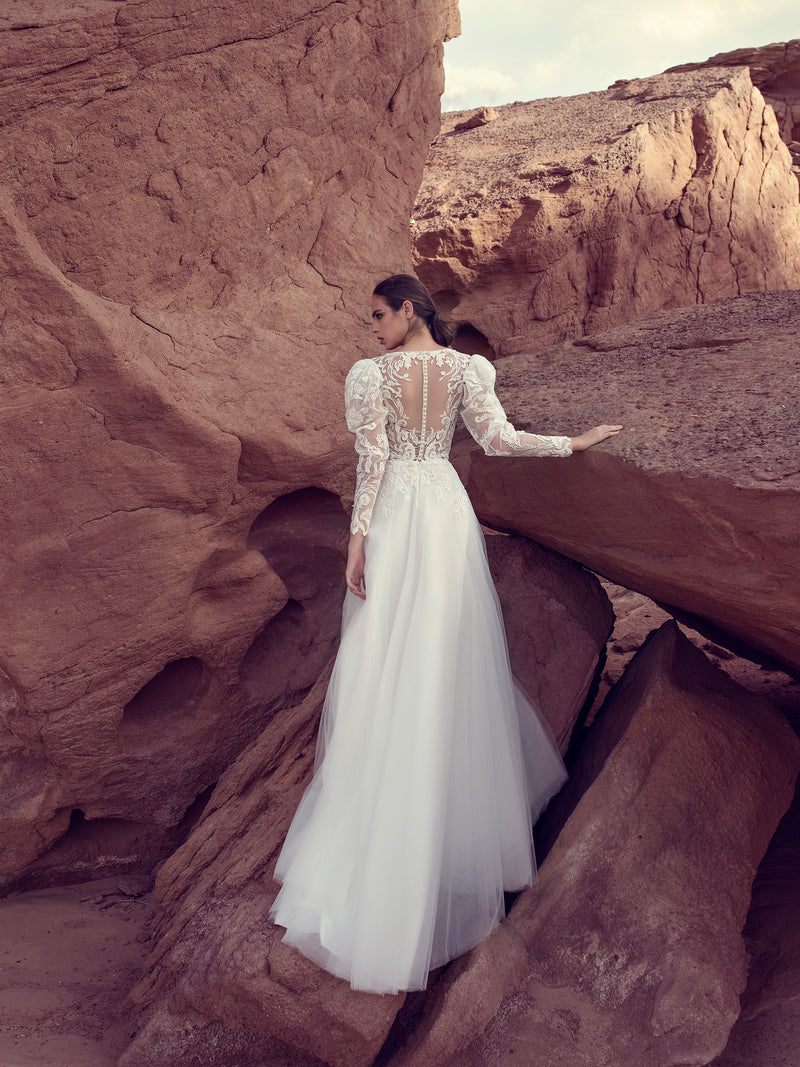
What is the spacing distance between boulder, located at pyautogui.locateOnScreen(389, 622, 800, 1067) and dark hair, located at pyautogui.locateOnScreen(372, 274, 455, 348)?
1.70 metres

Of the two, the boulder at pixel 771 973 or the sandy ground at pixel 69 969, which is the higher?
the boulder at pixel 771 973

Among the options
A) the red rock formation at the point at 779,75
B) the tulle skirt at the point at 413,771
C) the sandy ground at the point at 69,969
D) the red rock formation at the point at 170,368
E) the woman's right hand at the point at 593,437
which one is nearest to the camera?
the tulle skirt at the point at 413,771

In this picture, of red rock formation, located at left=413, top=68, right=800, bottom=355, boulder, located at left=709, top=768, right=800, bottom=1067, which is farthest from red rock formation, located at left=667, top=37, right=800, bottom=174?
boulder, located at left=709, top=768, right=800, bottom=1067

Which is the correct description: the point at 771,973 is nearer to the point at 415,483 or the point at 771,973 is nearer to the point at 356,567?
the point at 356,567

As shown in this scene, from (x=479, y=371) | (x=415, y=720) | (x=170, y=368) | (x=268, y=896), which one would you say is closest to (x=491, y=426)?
(x=479, y=371)

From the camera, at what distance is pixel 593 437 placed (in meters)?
2.92

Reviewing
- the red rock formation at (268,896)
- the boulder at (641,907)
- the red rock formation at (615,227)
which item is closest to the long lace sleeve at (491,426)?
the red rock formation at (268,896)

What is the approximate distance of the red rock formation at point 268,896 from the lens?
2.44 m

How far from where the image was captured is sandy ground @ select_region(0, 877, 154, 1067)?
2.68 m

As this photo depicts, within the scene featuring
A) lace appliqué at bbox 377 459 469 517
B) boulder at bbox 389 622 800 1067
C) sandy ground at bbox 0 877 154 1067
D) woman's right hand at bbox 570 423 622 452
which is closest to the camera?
boulder at bbox 389 622 800 1067

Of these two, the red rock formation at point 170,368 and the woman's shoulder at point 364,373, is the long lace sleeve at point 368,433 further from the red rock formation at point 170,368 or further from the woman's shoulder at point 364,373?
the red rock formation at point 170,368

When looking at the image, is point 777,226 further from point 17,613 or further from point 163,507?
point 17,613

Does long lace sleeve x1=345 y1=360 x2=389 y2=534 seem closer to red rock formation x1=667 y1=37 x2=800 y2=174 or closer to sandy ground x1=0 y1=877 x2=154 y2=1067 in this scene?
sandy ground x1=0 y1=877 x2=154 y2=1067

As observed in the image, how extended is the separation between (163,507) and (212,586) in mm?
478
